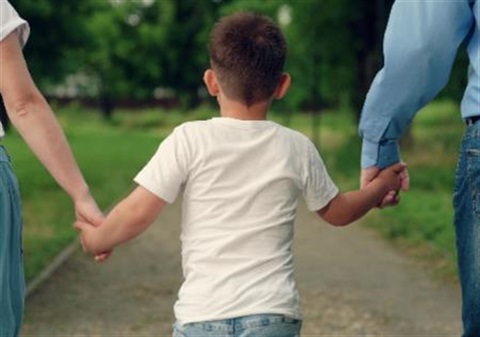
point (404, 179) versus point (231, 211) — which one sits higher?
point (231, 211)

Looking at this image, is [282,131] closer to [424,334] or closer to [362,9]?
[424,334]

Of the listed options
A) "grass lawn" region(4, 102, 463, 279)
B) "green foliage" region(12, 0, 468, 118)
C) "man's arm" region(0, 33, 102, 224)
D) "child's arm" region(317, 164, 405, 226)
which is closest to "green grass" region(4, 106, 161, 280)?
"grass lawn" region(4, 102, 463, 279)

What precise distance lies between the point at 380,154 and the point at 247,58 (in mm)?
790

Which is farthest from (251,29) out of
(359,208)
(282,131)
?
(359,208)

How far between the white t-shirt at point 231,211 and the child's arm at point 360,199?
0.21 meters

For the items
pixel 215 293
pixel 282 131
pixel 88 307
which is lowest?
pixel 88 307

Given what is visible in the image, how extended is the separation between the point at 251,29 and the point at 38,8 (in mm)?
17877

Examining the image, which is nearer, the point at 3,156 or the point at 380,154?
the point at 3,156

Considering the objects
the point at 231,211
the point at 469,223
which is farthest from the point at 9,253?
the point at 469,223

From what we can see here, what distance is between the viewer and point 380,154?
4.02 metres

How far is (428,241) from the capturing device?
11.4m

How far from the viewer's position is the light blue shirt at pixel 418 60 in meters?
3.38

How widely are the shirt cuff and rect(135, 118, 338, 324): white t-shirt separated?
601 millimetres

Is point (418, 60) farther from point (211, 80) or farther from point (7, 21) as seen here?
point (7, 21)
